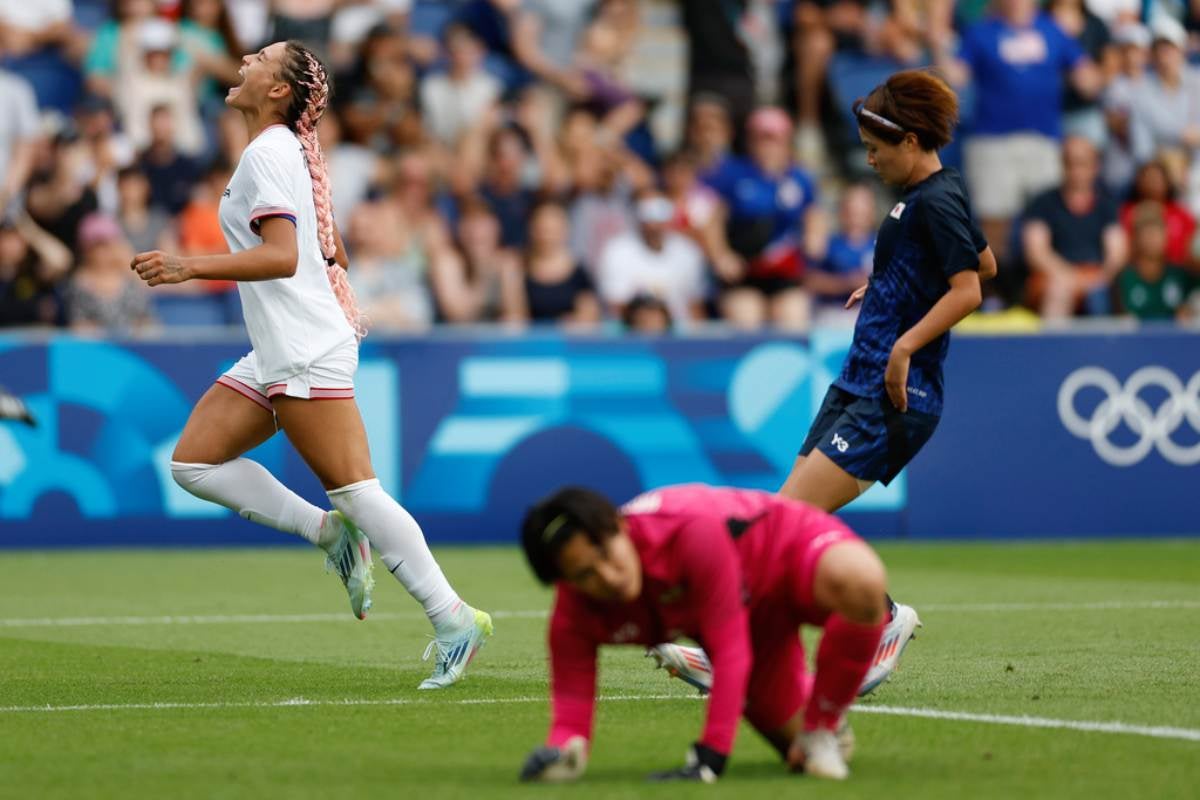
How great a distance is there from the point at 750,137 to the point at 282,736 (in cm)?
1254

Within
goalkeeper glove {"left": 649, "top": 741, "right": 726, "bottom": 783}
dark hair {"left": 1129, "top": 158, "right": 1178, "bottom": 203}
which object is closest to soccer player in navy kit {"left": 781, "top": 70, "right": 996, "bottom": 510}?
goalkeeper glove {"left": 649, "top": 741, "right": 726, "bottom": 783}

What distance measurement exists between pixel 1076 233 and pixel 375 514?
11.7m

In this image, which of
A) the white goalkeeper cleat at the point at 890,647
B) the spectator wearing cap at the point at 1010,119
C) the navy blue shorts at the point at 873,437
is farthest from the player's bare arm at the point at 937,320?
the spectator wearing cap at the point at 1010,119

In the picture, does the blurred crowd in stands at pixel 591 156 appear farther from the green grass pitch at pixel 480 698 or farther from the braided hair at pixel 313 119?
the braided hair at pixel 313 119

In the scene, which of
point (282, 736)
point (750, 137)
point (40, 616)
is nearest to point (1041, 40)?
point (750, 137)

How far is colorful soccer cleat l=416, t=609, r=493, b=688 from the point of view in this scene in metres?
7.98

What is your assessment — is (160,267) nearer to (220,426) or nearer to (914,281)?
(220,426)

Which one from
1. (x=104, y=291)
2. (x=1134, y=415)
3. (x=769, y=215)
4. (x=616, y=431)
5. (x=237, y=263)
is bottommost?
(x=616, y=431)

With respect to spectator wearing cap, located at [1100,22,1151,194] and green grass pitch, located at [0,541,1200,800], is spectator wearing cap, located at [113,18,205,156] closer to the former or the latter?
green grass pitch, located at [0,541,1200,800]

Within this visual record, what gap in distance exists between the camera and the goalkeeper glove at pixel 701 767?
548 cm

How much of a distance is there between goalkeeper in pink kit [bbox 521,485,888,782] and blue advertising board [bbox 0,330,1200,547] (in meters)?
9.11

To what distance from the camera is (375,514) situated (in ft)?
26.0

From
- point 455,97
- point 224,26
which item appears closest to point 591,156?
point 455,97

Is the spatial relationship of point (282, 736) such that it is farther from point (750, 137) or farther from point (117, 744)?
point (750, 137)
